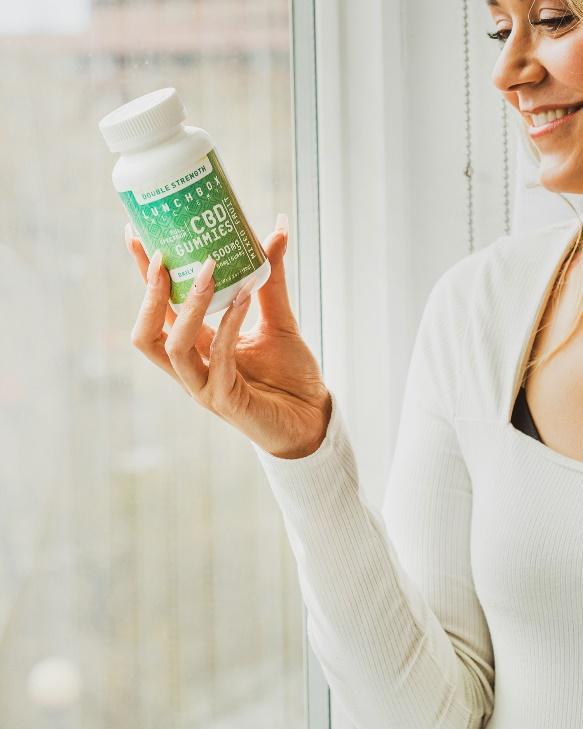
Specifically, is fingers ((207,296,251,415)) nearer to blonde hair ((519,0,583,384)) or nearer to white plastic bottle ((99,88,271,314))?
white plastic bottle ((99,88,271,314))

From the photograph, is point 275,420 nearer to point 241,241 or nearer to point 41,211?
point 241,241

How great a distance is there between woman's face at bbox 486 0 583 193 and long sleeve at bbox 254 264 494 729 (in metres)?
0.18

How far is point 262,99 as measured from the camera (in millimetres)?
1015

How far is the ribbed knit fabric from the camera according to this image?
729 mm

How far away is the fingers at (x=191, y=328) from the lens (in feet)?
1.93

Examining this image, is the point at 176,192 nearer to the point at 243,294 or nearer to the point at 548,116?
the point at 243,294

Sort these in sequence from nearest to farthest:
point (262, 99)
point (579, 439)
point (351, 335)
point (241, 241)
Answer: point (241, 241) < point (579, 439) < point (262, 99) < point (351, 335)

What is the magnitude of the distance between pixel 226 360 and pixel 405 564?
1.11ft

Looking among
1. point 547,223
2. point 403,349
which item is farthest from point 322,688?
point 547,223

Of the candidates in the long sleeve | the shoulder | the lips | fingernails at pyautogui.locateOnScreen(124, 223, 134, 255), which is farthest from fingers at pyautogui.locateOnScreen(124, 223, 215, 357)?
the lips

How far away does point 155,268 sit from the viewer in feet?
1.99

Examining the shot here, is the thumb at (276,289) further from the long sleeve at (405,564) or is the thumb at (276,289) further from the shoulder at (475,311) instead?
the shoulder at (475,311)

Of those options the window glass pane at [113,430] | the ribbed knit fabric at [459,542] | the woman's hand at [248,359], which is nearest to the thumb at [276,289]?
the woman's hand at [248,359]

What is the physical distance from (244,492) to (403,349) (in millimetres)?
290
